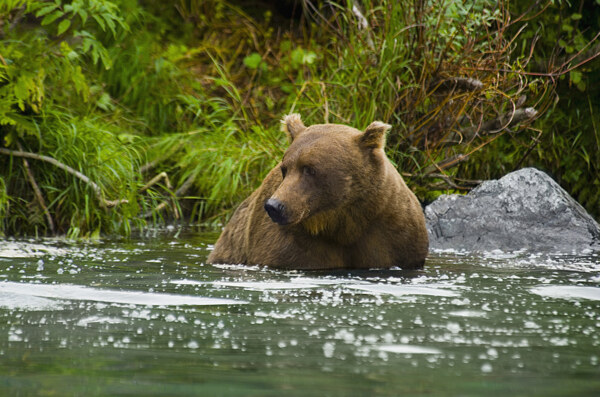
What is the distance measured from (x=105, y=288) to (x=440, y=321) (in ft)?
5.53

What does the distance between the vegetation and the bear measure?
2.24 meters

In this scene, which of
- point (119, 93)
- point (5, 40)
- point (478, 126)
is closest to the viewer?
point (5, 40)

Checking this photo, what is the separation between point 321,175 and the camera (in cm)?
500

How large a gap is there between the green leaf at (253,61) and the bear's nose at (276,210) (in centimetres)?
664

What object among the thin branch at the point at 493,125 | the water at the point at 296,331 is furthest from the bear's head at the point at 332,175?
the thin branch at the point at 493,125

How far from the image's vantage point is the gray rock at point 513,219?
6.64m

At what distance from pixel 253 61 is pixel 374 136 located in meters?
6.49

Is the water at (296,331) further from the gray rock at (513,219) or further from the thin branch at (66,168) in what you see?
the thin branch at (66,168)

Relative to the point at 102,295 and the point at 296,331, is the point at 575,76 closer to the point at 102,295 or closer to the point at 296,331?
the point at 102,295

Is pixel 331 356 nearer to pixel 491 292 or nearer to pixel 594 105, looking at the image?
pixel 491 292

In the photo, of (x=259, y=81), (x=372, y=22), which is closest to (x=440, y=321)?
(x=372, y=22)

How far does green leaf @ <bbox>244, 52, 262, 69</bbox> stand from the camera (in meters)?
11.3

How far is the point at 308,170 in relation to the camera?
5.01 m

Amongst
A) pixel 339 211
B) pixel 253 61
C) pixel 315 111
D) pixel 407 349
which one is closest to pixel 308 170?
pixel 339 211
